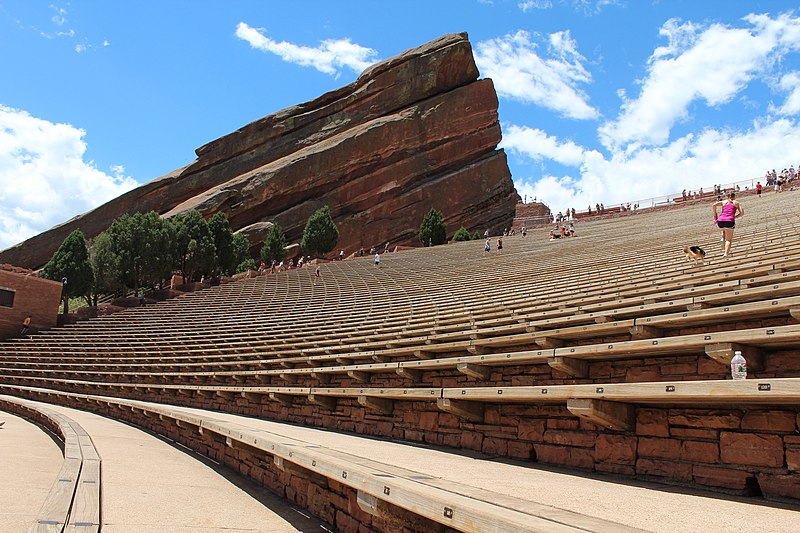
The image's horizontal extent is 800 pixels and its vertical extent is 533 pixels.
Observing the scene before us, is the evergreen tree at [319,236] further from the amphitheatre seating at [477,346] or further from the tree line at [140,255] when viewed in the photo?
the amphitheatre seating at [477,346]

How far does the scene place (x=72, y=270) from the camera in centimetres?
3319

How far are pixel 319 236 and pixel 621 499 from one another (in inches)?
1549

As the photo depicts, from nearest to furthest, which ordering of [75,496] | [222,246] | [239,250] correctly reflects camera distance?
1. [75,496]
2. [222,246]
3. [239,250]

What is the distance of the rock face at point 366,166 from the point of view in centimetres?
5253

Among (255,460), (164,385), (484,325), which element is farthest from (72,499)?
(164,385)

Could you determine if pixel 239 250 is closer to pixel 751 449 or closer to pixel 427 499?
pixel 751 449

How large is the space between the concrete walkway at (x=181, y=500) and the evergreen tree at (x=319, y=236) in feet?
115

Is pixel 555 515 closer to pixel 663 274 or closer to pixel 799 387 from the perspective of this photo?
pixel 799 387

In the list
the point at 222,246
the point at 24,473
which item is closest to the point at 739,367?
→ the point at 24,473

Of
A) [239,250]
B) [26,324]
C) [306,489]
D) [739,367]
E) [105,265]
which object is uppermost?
[239,250]

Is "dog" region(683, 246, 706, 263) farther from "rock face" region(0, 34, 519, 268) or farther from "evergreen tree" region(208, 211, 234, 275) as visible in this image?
"rock face" region(0, 34, 519, 268)

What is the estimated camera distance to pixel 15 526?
3396 mm

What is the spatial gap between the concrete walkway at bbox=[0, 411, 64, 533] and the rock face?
42697mm

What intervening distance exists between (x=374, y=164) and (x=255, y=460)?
5019 cm
